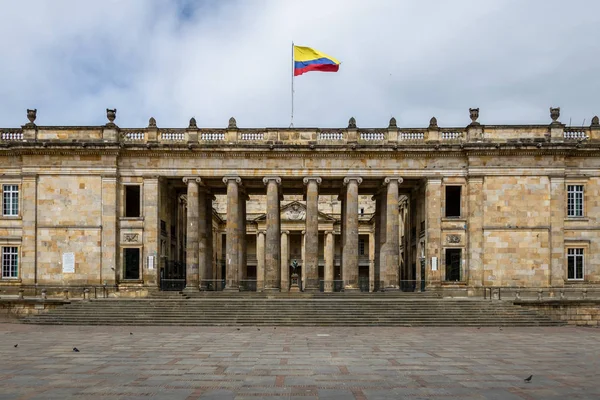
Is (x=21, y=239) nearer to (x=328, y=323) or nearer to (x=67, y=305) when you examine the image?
(x=67, y=305)

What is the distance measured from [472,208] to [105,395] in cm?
2942

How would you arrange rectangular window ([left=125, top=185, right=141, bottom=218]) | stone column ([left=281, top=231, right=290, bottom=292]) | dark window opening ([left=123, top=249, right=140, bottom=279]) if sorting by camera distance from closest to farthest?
1. dark window opening ([left=123, top=249, right=140, bottom=279])
2. rectangular window ([left=125, top=185, right=141, bottom=218])
3. stone column ([left=281, top=231, right=290, bottom=292])

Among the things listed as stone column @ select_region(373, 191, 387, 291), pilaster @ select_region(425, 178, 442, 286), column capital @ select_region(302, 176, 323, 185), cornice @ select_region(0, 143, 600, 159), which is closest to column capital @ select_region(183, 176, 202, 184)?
cornice @ select_region(0, 143, 600, 159)

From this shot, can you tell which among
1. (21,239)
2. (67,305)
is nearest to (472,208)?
(67,305)

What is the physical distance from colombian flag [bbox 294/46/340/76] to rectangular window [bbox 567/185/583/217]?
16297 millimetres

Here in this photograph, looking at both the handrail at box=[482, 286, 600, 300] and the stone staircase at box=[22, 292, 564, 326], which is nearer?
the stone staircase at box=[22, 292, 564, 326]

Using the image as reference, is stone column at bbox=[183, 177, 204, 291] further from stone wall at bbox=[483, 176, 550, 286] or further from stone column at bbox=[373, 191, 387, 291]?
stone wall at bbox=[483, 176, 550, 286]

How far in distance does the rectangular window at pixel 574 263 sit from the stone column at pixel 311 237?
49.9 ft

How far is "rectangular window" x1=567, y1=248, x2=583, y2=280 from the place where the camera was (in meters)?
38.0

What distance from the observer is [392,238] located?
3844 cm

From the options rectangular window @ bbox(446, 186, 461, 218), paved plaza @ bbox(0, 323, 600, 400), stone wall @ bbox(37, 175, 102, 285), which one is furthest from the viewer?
rectangular window @ bbox(446, 186, 461, 218)

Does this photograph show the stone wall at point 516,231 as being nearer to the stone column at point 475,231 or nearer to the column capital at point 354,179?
the stone column at point 475,231

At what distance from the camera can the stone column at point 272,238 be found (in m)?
38.3

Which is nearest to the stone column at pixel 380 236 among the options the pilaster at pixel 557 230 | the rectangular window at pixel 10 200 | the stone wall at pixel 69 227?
the pilaster at pixel 557 230
